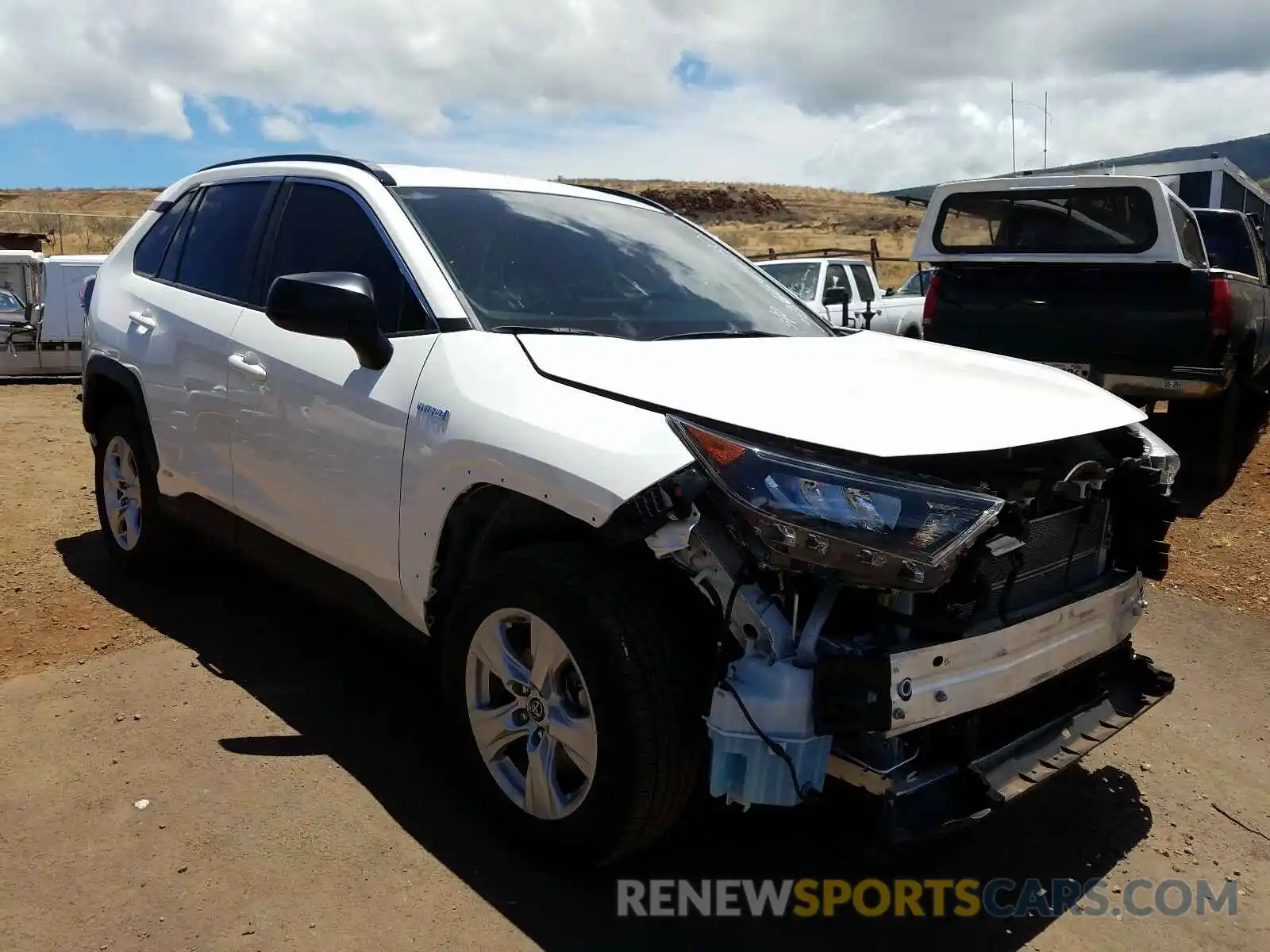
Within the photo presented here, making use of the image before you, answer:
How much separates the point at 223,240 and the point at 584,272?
1.80m

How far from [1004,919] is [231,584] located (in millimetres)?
3884

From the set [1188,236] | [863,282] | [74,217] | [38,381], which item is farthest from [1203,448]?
[74,217]

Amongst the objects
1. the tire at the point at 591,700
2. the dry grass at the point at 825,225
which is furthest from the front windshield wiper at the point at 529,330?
the dry grass at the point at 825,225

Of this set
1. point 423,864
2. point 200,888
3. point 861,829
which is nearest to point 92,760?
point 200,888

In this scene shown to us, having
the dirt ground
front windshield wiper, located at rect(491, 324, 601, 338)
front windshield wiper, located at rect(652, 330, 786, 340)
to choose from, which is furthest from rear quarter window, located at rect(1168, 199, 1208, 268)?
front windshield wiper, located at rect(491, 324, 601, 338)

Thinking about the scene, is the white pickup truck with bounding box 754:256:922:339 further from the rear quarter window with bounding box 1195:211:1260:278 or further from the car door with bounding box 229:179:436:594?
the car door with bounding box 229:179:436:594

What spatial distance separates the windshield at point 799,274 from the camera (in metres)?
13.5

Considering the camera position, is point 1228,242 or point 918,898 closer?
point 918,898

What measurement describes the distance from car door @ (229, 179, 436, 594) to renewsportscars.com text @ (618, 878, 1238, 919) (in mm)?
1232

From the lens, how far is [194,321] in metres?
4.27

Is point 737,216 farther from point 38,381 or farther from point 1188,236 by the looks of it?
point 1188,236

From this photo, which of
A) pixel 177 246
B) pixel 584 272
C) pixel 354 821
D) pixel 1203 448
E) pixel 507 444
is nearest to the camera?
pixel 507 444

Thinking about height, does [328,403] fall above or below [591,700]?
above

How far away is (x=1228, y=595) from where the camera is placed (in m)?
5.44
